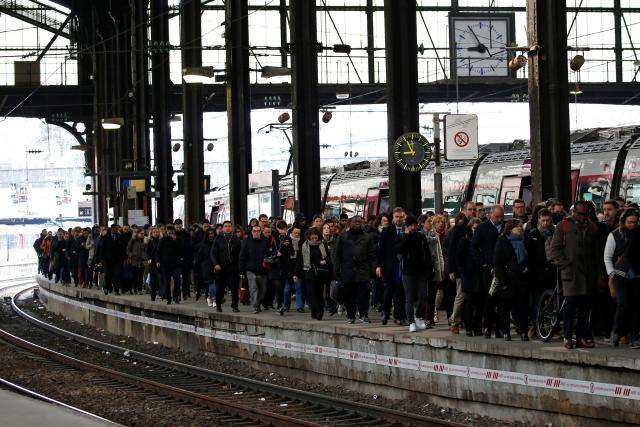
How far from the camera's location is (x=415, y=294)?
59.5 feet

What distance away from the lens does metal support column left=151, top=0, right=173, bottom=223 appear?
4353cm

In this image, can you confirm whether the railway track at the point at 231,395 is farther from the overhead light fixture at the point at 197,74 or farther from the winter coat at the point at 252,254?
the overhead light fixture at the point at 197,74

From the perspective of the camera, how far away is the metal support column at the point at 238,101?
105 feet

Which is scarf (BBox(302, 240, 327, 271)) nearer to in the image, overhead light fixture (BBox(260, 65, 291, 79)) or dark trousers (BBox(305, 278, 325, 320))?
dark trousers (BBox(305, 278, 325, 320))

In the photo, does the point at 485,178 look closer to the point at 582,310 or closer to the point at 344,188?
the point at 344,188

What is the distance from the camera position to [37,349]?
2689 cm

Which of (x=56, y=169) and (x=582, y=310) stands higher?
(x=56, y=169)

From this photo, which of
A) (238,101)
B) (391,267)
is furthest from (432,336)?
(238,101)

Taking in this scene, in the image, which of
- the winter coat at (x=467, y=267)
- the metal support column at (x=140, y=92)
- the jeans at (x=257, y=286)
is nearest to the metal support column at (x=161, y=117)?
the metal support column at (x=140, y=92)

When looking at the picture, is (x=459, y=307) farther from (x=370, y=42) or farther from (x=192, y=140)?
(x=370, y=42)

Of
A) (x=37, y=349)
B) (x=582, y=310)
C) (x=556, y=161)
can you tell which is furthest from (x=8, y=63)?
(x=582, y=310)

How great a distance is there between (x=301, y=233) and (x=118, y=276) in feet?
40.7

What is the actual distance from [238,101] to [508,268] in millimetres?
18180

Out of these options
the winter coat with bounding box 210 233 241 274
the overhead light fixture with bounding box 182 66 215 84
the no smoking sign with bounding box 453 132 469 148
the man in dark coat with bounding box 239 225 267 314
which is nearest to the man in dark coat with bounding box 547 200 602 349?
the no smoking sign with bounding box 453 132 469 148
